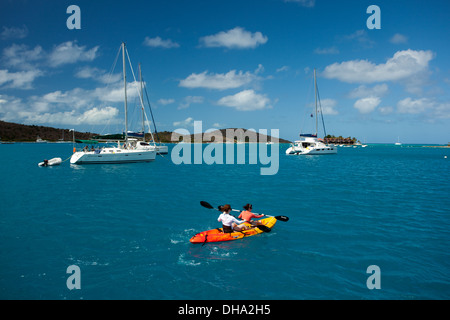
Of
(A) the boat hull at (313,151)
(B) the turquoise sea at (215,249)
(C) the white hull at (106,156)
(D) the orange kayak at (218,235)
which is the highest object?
(A) the boat hull at (313,151)

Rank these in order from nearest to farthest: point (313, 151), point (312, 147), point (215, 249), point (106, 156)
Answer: point (215, 249), point (106, 156), point (312, 147), point (313, 151)

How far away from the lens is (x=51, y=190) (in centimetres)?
2330

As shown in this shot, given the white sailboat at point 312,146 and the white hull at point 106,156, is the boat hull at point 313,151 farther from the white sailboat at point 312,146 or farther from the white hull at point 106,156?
the white hull at point 106,156

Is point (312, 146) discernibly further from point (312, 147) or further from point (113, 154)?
point (113, 154)

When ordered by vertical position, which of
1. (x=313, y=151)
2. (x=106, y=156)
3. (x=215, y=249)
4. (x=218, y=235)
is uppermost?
(x=313, y=151)

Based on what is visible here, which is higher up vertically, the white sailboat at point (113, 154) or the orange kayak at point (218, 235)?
the white sailboat at point (113, 154)

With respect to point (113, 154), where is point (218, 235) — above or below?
below

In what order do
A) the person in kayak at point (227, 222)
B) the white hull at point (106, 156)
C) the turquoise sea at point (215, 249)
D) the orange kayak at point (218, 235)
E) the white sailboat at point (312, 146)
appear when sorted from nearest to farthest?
the turquoise sea at point (215, 249), the orange kayak at point (218, 235), the person in kayak at point (227, 222), the white hull at point (106, 156), the white sailboat at point (312, 146)

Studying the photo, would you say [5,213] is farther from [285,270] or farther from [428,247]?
[428,247]

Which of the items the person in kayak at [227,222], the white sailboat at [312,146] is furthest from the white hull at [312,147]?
the person in kayak at [227,222]

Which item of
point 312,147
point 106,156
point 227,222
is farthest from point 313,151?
point 227,222

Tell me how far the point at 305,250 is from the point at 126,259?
7345 mm

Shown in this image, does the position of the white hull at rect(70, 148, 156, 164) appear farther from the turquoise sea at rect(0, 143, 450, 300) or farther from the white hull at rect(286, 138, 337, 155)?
the white hull at rect(286, 138, 337, 155)
